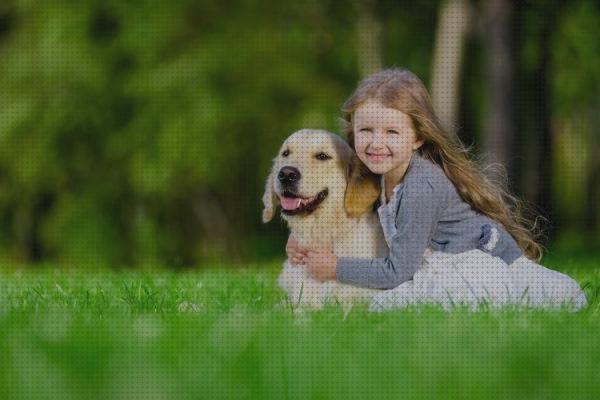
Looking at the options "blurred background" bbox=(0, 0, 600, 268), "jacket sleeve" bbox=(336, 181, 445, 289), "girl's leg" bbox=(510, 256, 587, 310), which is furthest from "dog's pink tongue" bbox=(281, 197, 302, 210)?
"blurred background" bbox=(0, 0, 600, 268)

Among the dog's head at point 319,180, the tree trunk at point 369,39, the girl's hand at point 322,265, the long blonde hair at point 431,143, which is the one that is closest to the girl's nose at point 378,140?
the long blonde hair at point 431,143

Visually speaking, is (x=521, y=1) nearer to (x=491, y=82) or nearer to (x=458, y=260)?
(x=491, y=82)

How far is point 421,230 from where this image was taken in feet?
15.4

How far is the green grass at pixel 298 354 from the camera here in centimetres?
298

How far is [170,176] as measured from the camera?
52.8ft

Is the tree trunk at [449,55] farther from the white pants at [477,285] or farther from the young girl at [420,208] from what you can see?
the white pants at [477,285]

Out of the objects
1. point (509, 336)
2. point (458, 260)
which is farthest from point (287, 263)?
point (509, 336)

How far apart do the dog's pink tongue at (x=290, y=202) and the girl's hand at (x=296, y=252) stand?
0.66 feet

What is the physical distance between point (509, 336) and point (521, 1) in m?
12.2

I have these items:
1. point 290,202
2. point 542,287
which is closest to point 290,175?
point 290,202

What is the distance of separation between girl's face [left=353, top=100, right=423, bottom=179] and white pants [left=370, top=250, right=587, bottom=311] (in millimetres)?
526

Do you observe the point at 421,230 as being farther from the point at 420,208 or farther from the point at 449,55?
the point at 449,55

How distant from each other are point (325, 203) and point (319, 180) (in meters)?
0.12

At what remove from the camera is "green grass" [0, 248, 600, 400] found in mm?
2982
